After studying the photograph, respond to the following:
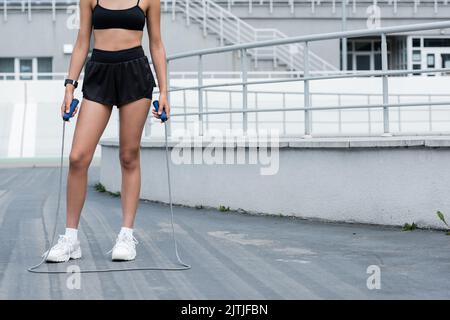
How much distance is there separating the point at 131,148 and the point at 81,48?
0.72 metres

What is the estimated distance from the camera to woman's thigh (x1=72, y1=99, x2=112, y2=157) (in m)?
6.57

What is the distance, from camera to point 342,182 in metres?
9.27

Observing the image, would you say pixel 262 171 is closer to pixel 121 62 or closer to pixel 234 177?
pixel 234 177

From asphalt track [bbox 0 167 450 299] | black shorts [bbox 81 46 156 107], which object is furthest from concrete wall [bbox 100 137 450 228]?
black shorts [bbox 81 46 156 107]

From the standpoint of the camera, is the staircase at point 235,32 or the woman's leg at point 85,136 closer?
the woman's leg at point 85,136

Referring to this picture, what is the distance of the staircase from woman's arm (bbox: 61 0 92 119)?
96.2 ft

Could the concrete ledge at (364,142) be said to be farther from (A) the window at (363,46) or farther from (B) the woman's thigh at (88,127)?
(A) the window at (363,46)

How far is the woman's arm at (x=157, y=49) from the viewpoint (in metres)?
6.70

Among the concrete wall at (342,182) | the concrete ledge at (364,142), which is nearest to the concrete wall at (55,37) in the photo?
the concrete wall at (342,182)

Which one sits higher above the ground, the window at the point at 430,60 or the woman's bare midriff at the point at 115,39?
the window at the point at 430,60

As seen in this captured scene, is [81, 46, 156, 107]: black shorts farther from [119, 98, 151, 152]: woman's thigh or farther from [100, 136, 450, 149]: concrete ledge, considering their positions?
[100, 136, 450, 149]: concrete ledge

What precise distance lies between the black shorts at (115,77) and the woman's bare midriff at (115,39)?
27mm

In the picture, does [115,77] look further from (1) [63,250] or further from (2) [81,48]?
(1) [63,250]
